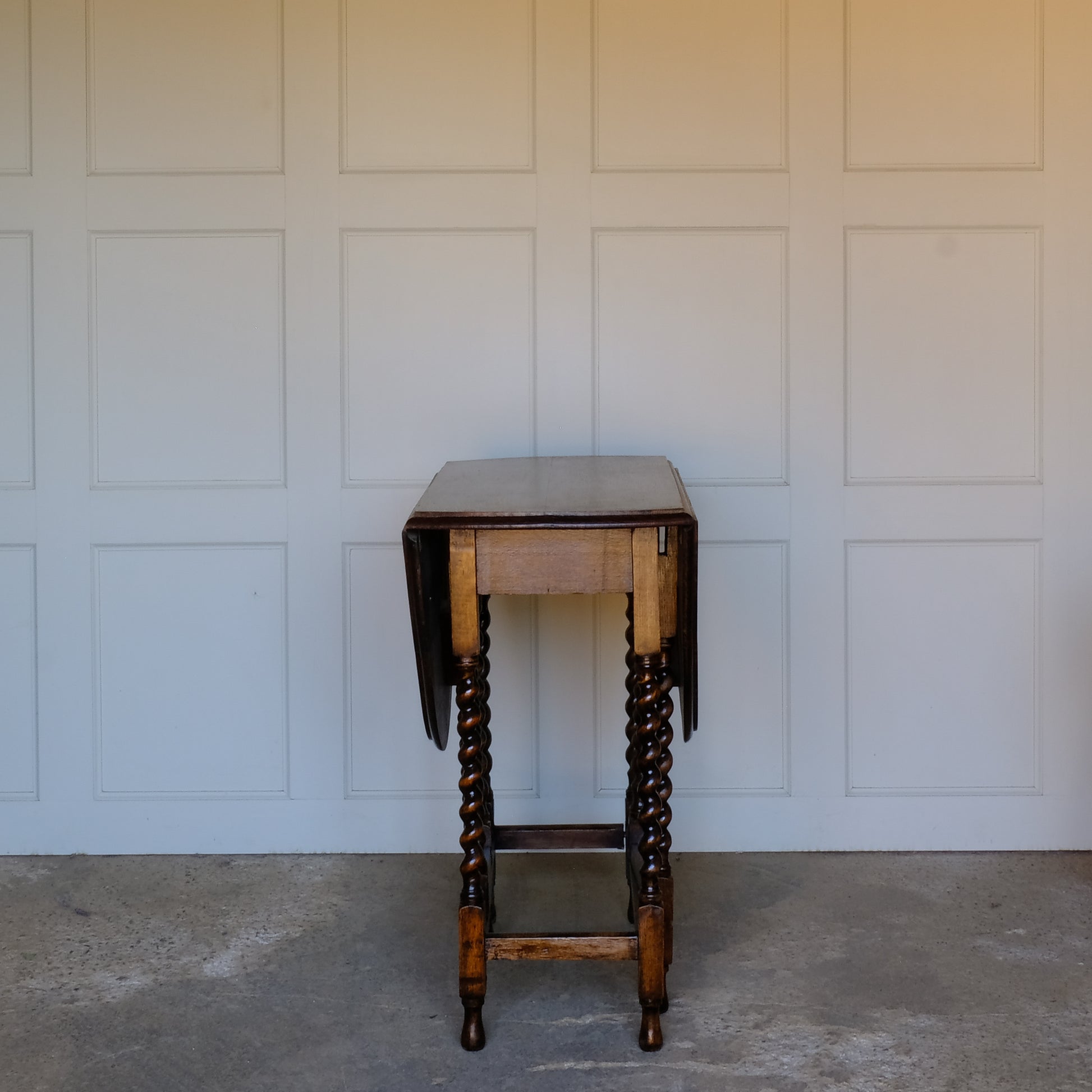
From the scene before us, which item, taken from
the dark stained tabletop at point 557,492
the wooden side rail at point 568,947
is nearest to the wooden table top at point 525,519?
the dark stained tabletop at point 557,492

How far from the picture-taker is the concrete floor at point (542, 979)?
1952 mm

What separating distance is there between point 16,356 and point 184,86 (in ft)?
2.77

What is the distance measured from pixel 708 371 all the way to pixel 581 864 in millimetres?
1361

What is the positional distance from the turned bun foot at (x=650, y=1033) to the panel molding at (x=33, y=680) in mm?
1833

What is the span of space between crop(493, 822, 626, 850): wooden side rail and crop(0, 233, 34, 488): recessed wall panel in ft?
5.28

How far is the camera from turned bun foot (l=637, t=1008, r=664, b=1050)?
6.61 ft

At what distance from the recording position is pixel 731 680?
2.95 meters

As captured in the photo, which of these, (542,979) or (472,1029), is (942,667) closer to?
(542,979)

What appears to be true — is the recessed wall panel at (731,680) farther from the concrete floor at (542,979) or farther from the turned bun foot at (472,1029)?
the turned bun foot at (472,1029)

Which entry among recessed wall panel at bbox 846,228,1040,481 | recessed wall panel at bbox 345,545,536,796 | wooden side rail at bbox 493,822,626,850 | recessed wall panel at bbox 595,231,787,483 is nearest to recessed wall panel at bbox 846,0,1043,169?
recessed wall panel at bbox 846,228,1040,481

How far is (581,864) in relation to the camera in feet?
9.53

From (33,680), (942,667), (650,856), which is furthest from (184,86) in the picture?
(942,667)

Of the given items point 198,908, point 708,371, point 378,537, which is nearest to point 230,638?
point 378,537

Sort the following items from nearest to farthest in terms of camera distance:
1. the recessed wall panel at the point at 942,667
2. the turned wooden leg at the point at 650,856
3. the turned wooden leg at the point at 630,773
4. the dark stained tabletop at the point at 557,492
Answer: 1. the dark stained tabletop at the point at 557,492
2. the turned wooden leg at the point at 650,856
3. the turned wooden leg at the point at 630,773
4. the recessed wall panel at the point at 942,667
